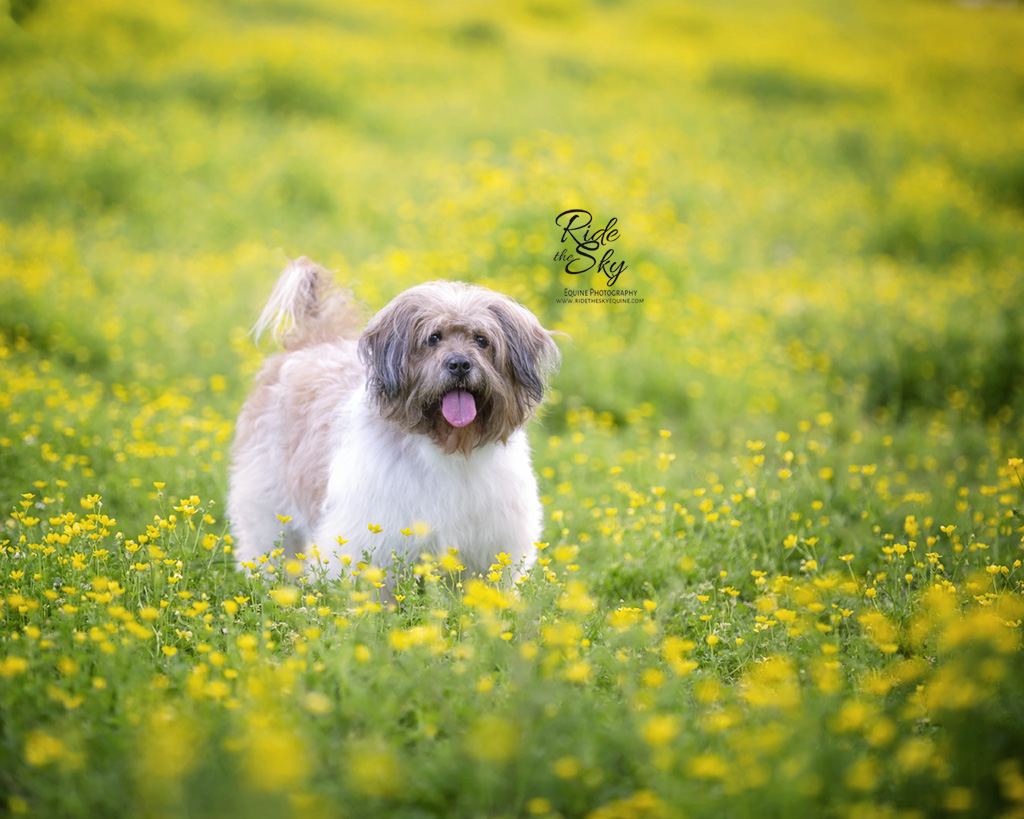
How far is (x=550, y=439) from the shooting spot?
580cm

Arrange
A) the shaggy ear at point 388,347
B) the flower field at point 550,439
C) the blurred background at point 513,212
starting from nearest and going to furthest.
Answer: the flower field at point 550,439 → the shaggy ear at point 388,347 → the blurred background at point 513,212

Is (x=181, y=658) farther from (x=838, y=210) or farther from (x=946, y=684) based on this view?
(x=838, y=210)

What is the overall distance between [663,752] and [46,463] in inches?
163

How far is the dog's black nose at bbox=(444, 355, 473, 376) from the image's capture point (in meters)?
3.55

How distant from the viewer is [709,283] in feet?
29.0

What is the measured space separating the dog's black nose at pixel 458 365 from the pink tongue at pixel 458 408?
0.29 ft

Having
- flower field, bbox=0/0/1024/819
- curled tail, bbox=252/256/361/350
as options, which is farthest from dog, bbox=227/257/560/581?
curled tail, bbox=252/256/361/350

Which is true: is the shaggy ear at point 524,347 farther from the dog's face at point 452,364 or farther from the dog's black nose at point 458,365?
the dog's black nose at point 458,365

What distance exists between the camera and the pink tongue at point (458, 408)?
140 inches

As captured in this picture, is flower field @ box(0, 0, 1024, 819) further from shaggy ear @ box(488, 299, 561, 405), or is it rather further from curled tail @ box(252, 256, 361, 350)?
curled tail @ box(252, 256, 361, 350)

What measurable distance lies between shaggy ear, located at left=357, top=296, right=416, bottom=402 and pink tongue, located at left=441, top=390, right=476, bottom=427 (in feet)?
0.76

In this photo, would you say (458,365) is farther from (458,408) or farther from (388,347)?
(388,347)

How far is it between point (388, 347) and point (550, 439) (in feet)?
7.57

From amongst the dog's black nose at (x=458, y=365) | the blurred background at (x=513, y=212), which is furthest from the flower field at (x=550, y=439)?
the dog's black nose at (x=458, y=365)
